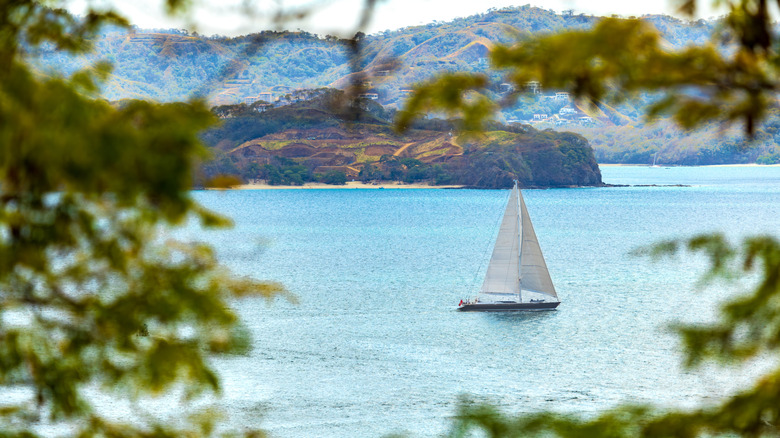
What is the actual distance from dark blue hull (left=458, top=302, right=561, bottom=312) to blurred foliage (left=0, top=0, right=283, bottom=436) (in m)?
38.1

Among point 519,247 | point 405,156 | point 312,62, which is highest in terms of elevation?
point 312,62

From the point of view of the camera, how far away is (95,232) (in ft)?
12.0

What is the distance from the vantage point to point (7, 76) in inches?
128

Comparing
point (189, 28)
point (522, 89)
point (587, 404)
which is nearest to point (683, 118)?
point (522, 89)

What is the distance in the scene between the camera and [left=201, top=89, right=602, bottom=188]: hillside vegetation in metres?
136

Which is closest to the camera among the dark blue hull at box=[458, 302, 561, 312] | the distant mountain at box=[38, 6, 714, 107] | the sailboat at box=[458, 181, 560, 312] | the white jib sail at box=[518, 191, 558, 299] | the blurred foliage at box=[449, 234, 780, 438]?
the blurred foliage at box=[449, 234, 780, 438]

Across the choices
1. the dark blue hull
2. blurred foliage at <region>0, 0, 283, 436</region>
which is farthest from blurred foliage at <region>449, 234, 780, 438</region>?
the dark blue hull

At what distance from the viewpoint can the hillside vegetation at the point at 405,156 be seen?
136375 millimetres

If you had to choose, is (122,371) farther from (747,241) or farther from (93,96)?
(747,241)

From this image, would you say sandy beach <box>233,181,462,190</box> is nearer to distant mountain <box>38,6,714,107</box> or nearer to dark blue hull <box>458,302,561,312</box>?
distant mountain <box>38,6,714,107</box>

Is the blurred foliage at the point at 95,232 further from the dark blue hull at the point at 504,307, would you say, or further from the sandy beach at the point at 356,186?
the sandy beach at the point at 356,186

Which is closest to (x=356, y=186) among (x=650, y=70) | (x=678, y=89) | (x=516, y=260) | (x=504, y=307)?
(x=516, y=260)

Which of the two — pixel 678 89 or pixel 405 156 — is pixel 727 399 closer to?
pixel 678 89

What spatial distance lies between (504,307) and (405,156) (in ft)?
342
